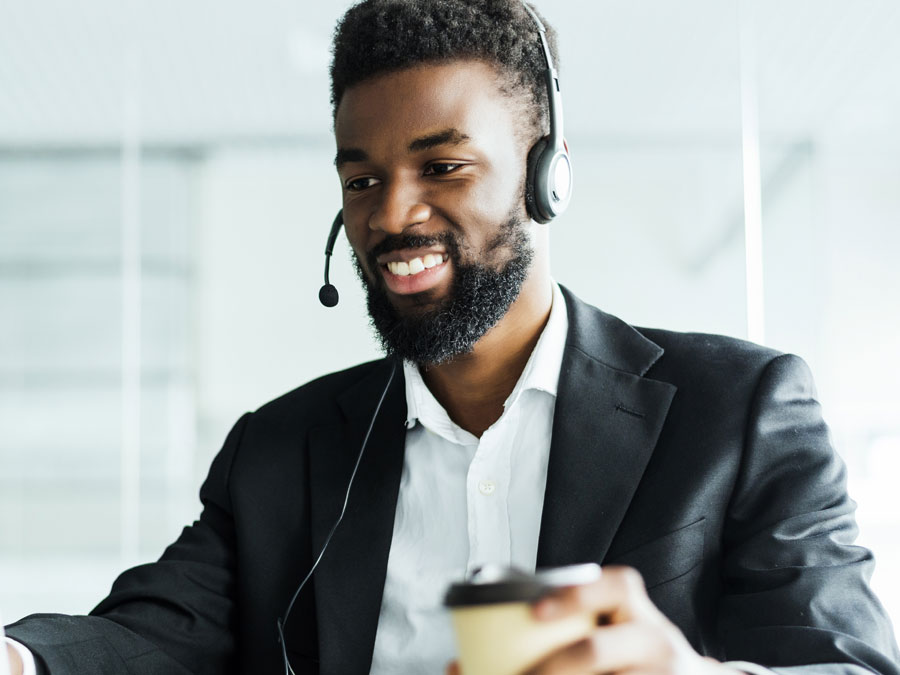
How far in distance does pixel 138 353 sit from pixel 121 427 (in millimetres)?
241

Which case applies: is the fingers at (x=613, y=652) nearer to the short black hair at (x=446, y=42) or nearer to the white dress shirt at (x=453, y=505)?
the white dress shirt at (x=453, y=505)

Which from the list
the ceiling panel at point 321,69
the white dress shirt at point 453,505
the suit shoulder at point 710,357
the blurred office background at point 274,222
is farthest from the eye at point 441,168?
the ceiling panel at point 321,69

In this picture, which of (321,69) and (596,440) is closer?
(596,440)

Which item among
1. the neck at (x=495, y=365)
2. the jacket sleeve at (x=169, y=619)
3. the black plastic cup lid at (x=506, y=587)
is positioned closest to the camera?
the black plastic cup lid at (x=506, y=587)

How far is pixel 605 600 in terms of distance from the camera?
518 mm

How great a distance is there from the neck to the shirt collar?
0.02 m

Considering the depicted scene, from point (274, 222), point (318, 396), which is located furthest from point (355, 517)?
point (274, 222)

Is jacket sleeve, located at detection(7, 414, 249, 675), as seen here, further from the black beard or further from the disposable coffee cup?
the disposable coffee cup

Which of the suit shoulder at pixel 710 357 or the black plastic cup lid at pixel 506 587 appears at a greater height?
the suit shoulder at pixel 710 357

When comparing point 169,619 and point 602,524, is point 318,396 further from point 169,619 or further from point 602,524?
point 602,524

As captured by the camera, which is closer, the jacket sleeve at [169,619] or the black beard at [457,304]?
the jacket sleeve at [169,619]

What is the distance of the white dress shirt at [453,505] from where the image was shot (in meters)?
1.16

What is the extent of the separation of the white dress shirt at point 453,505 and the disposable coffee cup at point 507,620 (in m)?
0.64

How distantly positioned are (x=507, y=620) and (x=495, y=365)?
815 mm
